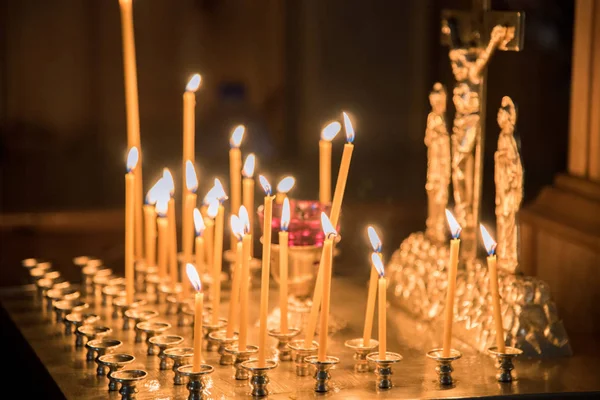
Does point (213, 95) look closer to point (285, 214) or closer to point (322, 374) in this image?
point (285, 214)

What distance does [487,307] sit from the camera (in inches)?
98.3

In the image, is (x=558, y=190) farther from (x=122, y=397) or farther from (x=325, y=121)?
(x=325, y=121)

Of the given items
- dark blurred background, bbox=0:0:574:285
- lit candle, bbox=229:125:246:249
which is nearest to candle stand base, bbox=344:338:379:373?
lit candle, bbox=229:125:246:249

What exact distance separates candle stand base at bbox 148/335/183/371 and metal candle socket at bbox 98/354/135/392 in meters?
0.07

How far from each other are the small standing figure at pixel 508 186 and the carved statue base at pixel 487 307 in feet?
0.15

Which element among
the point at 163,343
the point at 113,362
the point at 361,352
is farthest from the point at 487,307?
the point at 113,362

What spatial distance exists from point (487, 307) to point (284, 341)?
0.41 meters

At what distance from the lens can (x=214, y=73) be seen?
5066 mm

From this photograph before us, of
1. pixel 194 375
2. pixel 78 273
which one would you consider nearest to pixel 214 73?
pixel 78 273

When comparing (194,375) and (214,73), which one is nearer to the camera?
(194,375)

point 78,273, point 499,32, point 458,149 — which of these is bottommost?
point 78,273

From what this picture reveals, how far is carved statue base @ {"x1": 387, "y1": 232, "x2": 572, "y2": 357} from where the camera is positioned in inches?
96.0

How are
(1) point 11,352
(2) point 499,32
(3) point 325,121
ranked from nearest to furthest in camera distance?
(2) point 499,32, (1) point 11,352, (3) point 325,121

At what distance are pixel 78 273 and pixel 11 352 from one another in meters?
1.29
